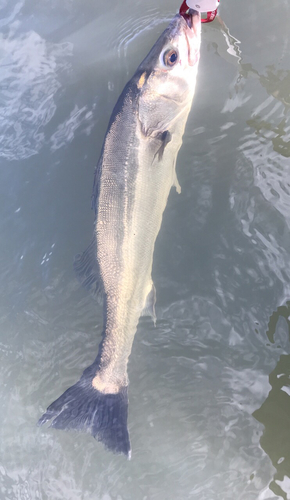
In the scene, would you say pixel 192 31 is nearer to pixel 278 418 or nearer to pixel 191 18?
pixel 191 18

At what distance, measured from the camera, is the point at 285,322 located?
243 cm

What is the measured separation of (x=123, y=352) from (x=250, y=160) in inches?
63.6

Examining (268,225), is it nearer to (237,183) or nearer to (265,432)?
(237,183)

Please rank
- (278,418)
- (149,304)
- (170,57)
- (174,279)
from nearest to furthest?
(170,57) < (149,304) < (278,418) < (174,279)

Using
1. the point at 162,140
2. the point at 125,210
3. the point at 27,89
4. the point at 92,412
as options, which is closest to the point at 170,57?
the point at 162,140

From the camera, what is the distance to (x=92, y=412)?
2047 mm

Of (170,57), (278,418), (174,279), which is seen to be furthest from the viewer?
(174,279)

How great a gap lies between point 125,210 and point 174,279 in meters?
0.82

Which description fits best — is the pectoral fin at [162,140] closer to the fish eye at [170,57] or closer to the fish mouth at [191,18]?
the fish eye at [170,57]

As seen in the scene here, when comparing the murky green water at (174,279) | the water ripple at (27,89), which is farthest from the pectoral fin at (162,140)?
the water ripple at (27,89)

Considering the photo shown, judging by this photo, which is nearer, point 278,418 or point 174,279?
point 278,418

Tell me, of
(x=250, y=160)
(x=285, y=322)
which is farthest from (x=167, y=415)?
(x=250, y=160)

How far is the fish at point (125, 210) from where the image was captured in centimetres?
197

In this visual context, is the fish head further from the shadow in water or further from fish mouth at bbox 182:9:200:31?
the shadow in water
